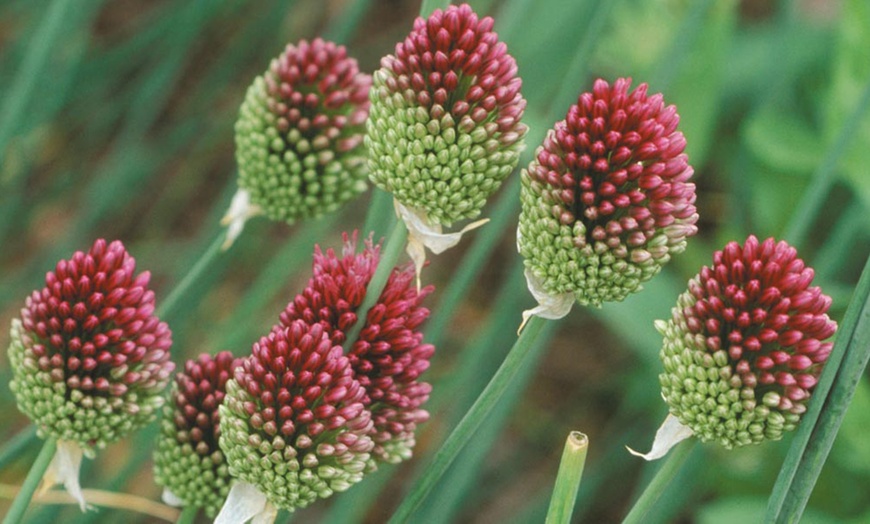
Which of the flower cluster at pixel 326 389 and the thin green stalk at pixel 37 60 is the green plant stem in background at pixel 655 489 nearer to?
the flower cluster at pixel 326 389

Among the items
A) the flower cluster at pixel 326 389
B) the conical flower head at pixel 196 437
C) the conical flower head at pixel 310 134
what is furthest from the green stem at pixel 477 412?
the conical flower head at pixel 310 134

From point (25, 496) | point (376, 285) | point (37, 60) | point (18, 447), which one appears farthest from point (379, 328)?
point (37, 60)

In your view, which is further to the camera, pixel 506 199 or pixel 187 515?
pixel 506 199

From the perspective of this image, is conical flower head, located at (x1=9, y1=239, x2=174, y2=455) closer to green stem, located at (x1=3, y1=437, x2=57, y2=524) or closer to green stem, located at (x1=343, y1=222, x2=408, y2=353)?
green stem, located at (x1=3, y1=437, x2=57, y2=524)

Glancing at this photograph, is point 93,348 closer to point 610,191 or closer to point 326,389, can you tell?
point 326,389

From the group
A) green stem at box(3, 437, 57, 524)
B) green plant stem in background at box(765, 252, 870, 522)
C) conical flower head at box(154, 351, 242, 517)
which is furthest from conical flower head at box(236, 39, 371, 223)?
green plant stem in background at box(765, 252, 870, 522)

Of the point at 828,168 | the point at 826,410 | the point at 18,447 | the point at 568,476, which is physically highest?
the point at 828,168

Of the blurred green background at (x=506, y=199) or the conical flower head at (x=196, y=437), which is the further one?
the blurred green background at (x=506, y=199)
